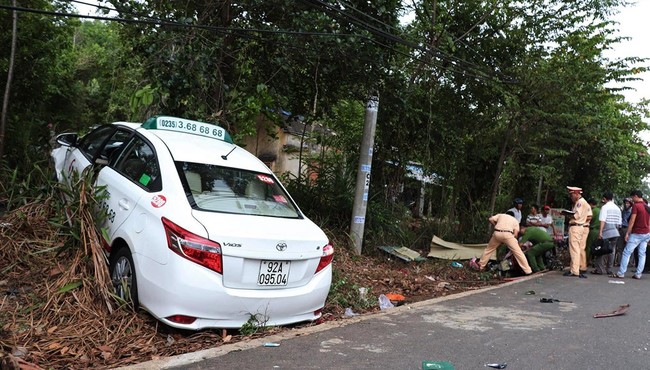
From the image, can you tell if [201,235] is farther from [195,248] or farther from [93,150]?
[93,150]

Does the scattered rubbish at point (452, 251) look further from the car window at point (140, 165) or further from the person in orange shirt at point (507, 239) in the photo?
the car window at point (140, 165)

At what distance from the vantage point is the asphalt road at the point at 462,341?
4.13m

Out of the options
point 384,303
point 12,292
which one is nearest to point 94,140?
point 12,292

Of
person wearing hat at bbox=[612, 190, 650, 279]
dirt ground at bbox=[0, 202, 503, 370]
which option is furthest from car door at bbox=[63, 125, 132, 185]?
person wearing hat at bbox=[612, 190, 650, 279]

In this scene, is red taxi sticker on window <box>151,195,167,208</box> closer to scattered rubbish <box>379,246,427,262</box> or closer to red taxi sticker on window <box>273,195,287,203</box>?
red taxi sticker on window <box>273,195,287,203</box>

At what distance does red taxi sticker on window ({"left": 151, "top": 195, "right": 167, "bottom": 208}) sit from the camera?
15.0ft

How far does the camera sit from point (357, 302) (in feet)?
21.0

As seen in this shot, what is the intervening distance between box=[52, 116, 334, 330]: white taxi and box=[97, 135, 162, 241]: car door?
1 cm

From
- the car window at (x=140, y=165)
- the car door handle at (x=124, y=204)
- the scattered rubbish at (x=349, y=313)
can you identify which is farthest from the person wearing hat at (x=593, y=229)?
the car door handle at (x=124, y=204)

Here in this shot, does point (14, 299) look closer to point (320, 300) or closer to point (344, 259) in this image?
point (320, 300)

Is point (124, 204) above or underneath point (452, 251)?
above

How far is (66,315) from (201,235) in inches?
56.9

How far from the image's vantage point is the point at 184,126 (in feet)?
19.5

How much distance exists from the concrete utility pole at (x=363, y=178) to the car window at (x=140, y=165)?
4.53 meters
